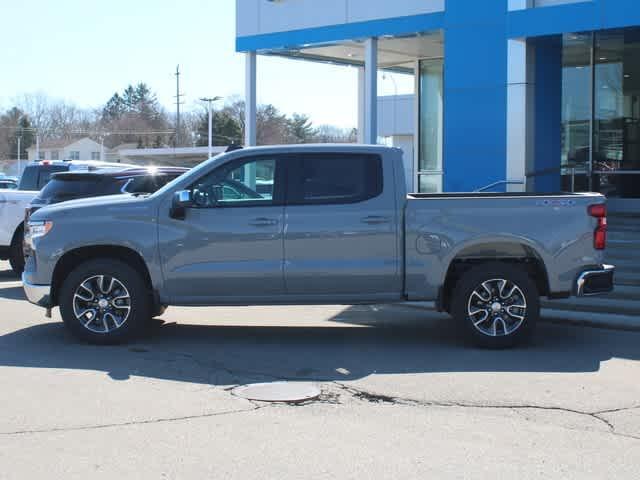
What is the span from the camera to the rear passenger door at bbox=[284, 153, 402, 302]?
884 centimetres

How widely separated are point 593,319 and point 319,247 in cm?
377

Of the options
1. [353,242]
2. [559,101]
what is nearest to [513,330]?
[353,242]

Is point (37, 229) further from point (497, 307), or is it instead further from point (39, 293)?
point (497, 307)

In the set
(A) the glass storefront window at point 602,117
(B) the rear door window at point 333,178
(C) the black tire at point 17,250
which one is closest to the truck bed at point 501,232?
(B) the rear door window at point 333,178

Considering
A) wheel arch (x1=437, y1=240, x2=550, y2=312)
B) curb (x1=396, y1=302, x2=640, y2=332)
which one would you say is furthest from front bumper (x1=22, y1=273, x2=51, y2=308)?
curb (x1=396, y1=302, x2=640, y2=332)

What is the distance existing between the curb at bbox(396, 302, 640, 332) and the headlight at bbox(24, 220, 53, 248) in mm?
5932

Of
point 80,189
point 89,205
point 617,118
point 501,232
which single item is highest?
point 617,118

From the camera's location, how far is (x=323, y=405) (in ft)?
22.0

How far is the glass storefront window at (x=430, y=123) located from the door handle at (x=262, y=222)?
13.2 metres

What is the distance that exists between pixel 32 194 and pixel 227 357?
8.11 meters

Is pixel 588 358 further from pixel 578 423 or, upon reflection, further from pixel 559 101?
pixel 559 101

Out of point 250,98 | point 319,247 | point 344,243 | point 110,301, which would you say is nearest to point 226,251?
point 319,247

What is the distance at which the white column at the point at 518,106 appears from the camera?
51.1ft

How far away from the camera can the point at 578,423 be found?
6250 millimetres
